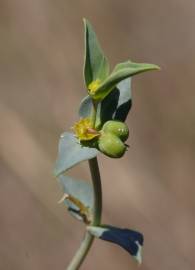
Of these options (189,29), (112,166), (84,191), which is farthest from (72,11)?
(84,191)

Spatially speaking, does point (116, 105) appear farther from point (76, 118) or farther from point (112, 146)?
point (76, 118)

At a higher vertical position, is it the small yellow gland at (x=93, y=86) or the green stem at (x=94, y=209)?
the small yellow gland at (x=93, y=86)

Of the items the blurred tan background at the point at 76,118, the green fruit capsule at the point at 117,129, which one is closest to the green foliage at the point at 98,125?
the green fruit capsule at the point at 117,129

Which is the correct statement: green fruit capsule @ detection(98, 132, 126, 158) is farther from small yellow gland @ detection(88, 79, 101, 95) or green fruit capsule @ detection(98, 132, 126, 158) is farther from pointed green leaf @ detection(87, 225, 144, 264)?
pointed green leaf @ detection(87, 225, 144, 264)

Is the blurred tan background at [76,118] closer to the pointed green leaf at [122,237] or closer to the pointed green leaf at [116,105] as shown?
the pointed green leaf at [122,237]

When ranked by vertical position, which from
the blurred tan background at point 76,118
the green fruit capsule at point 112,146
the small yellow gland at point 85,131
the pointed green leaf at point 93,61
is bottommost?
the blurred tan background at point 76,118

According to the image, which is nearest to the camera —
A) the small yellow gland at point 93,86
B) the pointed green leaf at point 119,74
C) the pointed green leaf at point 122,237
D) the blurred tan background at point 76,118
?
the pointed green leaf at point 119,74

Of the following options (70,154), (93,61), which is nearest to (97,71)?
(93,61)

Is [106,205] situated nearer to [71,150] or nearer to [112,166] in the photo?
[112,166]
